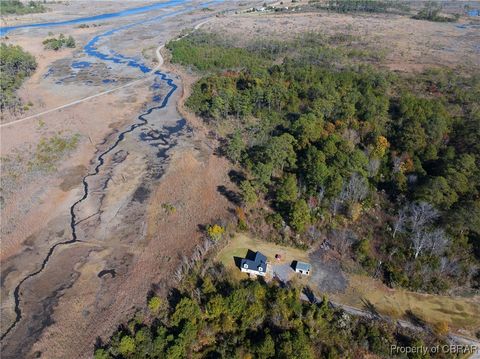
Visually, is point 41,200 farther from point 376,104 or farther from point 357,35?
point 357,35

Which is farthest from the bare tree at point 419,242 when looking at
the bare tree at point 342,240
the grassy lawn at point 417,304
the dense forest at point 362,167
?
the bare tree at point 342,240

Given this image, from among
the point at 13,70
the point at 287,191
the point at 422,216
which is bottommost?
the point at 422,216

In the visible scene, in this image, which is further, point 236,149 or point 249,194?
point 236,149

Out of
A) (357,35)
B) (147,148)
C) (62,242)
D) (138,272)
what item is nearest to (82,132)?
(147,148)

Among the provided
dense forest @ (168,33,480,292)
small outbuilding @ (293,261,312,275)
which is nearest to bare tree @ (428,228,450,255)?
dense forest @ (168,33,480,292)

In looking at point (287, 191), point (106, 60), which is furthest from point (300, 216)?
point (106, 60)

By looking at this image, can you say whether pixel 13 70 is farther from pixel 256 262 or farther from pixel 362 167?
pixel 362 167

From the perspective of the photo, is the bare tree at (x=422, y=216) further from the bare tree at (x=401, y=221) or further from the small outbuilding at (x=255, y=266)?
the small outbuilding at (x=255, y=266)
